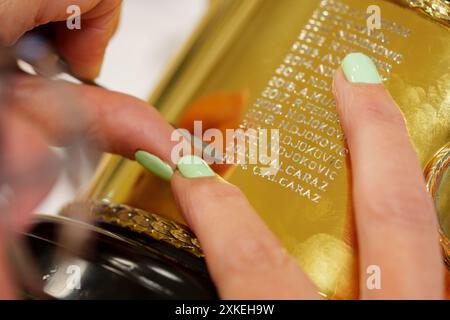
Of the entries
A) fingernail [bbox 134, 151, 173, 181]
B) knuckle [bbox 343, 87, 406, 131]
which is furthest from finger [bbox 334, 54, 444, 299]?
fingernail [bbox 134, 151, 173, 181]

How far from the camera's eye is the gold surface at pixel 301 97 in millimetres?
379

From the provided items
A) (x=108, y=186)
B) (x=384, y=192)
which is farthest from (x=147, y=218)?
(x=384, y=192)

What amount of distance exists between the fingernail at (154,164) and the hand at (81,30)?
8 cm

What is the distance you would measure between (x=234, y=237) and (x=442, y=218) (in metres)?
0.15

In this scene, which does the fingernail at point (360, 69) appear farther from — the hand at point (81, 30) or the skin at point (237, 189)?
the hand at point (81, 30)

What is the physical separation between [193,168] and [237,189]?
0.10 ft

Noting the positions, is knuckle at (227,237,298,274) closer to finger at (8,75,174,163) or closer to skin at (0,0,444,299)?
skin at (0,0,444,299)

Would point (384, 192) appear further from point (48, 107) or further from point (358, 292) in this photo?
point (48, 107)

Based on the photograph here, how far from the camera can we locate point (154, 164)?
0.42 m

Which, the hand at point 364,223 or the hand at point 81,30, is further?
the hand at point 81,30

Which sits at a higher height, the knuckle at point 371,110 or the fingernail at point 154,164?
the knuckle at point 371,110

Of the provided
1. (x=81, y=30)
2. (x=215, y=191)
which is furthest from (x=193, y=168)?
(x=81, y=30)

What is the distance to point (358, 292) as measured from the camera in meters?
0.35

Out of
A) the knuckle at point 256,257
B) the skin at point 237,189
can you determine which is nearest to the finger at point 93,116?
the skin at point 237,189
